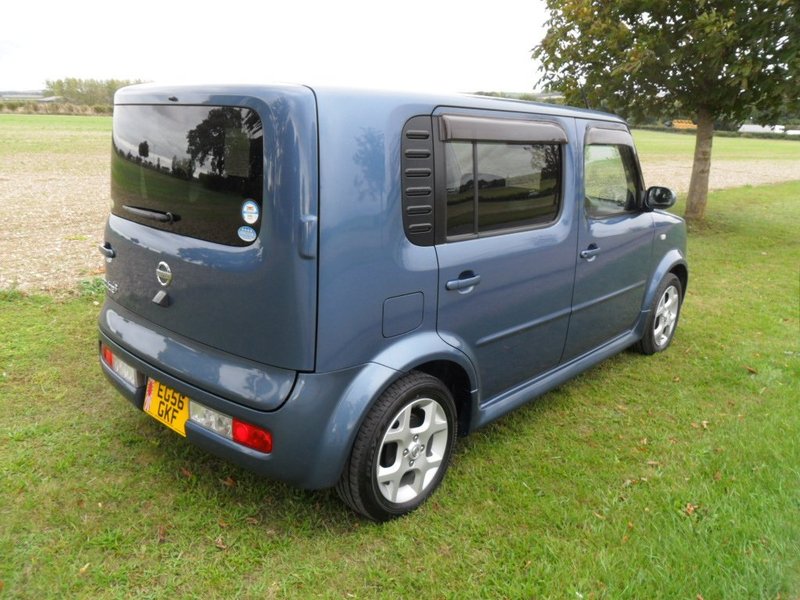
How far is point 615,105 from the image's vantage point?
34.8ft

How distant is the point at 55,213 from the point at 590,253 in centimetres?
945

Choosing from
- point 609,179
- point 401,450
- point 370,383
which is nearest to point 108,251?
point 370,383

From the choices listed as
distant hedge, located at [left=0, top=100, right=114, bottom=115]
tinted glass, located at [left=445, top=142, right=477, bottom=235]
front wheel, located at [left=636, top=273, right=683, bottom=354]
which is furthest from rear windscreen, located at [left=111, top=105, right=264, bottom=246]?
distant hedge, located at [left=0, top=100, right=114, bottom=115]

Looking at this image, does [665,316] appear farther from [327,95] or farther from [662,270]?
[327,95]

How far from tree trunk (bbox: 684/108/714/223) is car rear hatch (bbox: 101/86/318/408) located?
1023 centimetres

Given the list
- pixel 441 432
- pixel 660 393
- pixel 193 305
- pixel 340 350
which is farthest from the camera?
pixel 660 393

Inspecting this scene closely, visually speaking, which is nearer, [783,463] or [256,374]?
[256,374]

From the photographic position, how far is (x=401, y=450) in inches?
108

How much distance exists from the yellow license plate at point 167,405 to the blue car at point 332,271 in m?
0.01

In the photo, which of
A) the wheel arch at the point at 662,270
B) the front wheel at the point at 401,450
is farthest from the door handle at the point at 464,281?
the wheel arch at the point at 662,270

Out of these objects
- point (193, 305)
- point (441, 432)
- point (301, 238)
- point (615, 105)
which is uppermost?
point (615, 105)

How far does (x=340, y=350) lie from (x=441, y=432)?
810 millimetres

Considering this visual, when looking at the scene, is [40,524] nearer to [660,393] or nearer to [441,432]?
[441,432]

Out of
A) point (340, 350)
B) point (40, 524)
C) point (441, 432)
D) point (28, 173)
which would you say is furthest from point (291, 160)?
point (28, 173)
